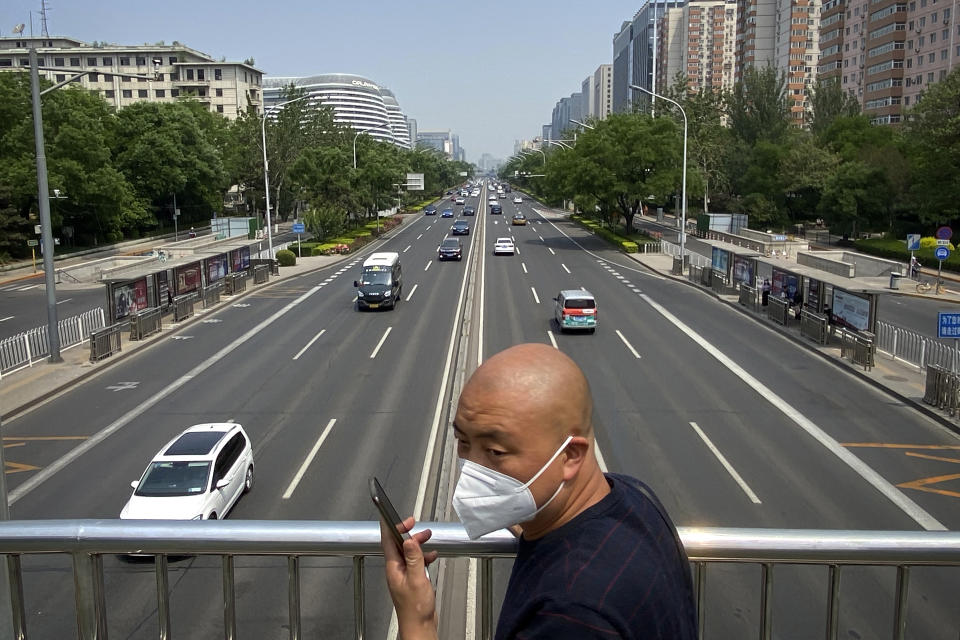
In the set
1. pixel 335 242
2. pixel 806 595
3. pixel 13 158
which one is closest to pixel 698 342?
pixel 806 595

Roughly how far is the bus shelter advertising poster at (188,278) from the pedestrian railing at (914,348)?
27.1m

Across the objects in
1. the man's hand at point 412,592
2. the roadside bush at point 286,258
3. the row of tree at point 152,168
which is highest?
the row of tree at point 152,168

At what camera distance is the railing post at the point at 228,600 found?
9.07 ft

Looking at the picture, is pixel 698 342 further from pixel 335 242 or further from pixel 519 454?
pixel 335 242

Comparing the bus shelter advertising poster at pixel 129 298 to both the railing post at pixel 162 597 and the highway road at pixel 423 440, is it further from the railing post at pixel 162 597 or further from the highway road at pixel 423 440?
the railing post at pixel 162 597

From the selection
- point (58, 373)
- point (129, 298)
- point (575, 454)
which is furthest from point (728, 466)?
point (129, 298)

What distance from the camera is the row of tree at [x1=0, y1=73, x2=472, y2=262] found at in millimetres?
56156

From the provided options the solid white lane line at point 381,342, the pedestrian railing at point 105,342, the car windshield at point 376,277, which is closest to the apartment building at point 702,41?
the car windshield at point 376,277

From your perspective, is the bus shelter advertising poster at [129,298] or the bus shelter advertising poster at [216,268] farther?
the bus shelter advertising poster at [216,268]

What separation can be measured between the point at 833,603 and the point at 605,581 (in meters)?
1.40

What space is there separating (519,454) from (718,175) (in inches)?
3406

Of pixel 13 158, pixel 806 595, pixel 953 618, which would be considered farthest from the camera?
pixel 13 158

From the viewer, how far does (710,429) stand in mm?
17516

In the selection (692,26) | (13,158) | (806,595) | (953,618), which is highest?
(692,26)
